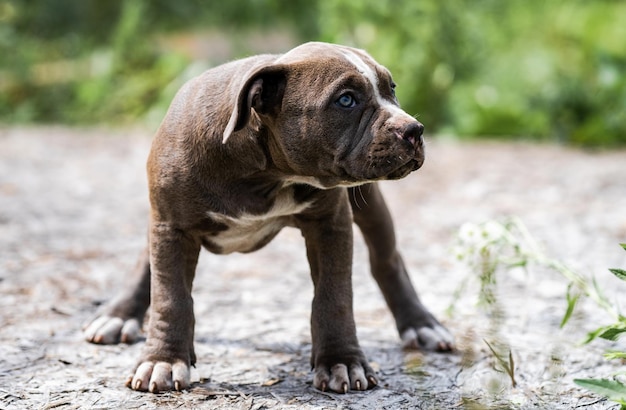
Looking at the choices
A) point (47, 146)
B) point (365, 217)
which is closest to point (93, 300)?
point (365, 217)

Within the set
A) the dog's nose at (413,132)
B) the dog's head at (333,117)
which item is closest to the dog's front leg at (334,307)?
the dog's head at (333,117)

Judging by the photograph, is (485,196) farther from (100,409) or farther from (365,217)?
(100,409)

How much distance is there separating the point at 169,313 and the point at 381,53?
26.9 ft

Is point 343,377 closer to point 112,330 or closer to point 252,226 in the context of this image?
point 252,226

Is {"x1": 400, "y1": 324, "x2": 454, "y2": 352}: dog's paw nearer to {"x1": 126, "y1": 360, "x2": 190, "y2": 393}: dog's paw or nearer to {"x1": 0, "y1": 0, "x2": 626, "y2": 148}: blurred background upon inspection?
{"x1": 126, "y1": 360, "x2": 190, "y2": 393}: dog's paw

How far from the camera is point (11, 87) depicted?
14.4 meters

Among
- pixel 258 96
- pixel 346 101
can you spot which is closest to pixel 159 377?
pixel 258 96

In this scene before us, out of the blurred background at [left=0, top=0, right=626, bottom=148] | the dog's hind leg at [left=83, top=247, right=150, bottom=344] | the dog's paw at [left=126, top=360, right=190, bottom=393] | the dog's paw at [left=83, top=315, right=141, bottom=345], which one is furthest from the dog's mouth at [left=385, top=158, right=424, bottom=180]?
the blurred background at [left=0, top=0, right=626, bottom=148]

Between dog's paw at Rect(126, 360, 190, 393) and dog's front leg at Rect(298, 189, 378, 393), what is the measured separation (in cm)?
56

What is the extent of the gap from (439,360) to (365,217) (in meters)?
0.80

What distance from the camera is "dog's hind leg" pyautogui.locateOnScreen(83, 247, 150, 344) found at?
441cm

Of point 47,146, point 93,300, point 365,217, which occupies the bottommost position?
point 93,300

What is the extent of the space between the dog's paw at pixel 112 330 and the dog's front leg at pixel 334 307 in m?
1.11

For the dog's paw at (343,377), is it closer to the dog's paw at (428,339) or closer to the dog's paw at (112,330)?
the dog's paw at (428,339)
